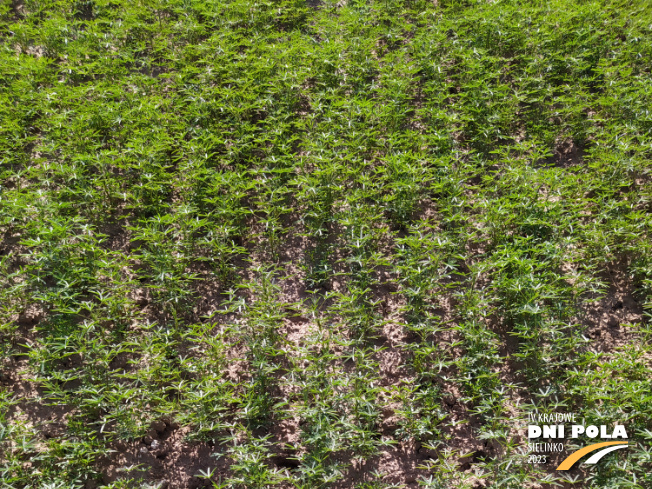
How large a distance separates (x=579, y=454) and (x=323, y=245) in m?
2.50

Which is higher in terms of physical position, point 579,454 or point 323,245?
point 323,245

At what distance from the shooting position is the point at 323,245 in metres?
4.30

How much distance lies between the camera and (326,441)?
128 inches

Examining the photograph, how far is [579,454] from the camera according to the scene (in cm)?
320

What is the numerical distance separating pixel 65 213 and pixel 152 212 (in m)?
0.77

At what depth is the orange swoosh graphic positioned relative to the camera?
3.17 m

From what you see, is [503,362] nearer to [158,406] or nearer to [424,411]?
[424,411]

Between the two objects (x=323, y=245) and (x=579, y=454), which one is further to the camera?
(x=323, y=245)

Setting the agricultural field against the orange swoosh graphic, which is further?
the agricultural field

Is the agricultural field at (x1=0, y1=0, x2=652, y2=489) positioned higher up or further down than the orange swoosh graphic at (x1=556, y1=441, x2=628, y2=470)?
higher up

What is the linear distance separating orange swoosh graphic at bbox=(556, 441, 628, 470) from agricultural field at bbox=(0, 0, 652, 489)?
69 millimetres

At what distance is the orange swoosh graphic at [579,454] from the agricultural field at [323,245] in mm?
69

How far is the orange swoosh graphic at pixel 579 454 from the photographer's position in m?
3.17

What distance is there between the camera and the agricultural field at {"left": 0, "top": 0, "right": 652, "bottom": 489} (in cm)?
336
